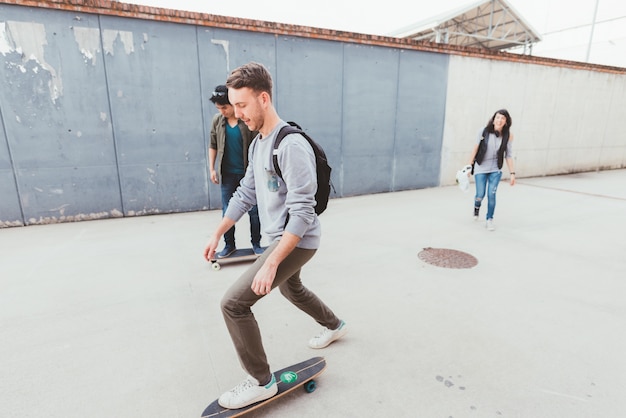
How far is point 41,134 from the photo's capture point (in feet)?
19.1

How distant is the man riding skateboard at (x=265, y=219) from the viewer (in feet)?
6.02

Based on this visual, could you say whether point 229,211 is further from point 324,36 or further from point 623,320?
point 324,36

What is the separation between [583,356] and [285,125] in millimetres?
2804

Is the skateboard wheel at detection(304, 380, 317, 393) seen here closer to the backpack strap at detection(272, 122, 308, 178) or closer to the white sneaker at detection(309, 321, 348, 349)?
the white sneaker at detection(309, 321, 348, 349)

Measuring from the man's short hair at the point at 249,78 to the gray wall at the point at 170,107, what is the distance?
5.20 meters

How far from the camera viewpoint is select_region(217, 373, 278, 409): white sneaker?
2.03 m

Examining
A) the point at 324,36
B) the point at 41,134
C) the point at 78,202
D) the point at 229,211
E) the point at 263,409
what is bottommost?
the point at 263,409

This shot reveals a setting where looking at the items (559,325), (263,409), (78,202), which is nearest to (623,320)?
A: (559,325)

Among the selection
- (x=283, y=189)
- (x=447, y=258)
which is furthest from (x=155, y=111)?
(x=447, y=258)

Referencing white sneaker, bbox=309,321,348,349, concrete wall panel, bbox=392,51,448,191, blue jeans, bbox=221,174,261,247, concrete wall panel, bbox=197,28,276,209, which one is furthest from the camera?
concrete wall panel, bbox=392,51,448,191

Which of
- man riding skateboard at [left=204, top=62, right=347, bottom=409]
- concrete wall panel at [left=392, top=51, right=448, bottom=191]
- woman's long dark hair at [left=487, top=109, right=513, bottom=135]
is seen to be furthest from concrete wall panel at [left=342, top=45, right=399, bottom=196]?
man riding skateboard at [left=204, top=62, right=347, bottom=409]

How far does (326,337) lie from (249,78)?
1.97 metres

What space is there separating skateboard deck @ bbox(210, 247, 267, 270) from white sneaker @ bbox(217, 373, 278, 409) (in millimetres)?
2285

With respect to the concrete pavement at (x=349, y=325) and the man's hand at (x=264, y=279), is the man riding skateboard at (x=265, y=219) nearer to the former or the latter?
the man's hand at (x=264, y=279)
